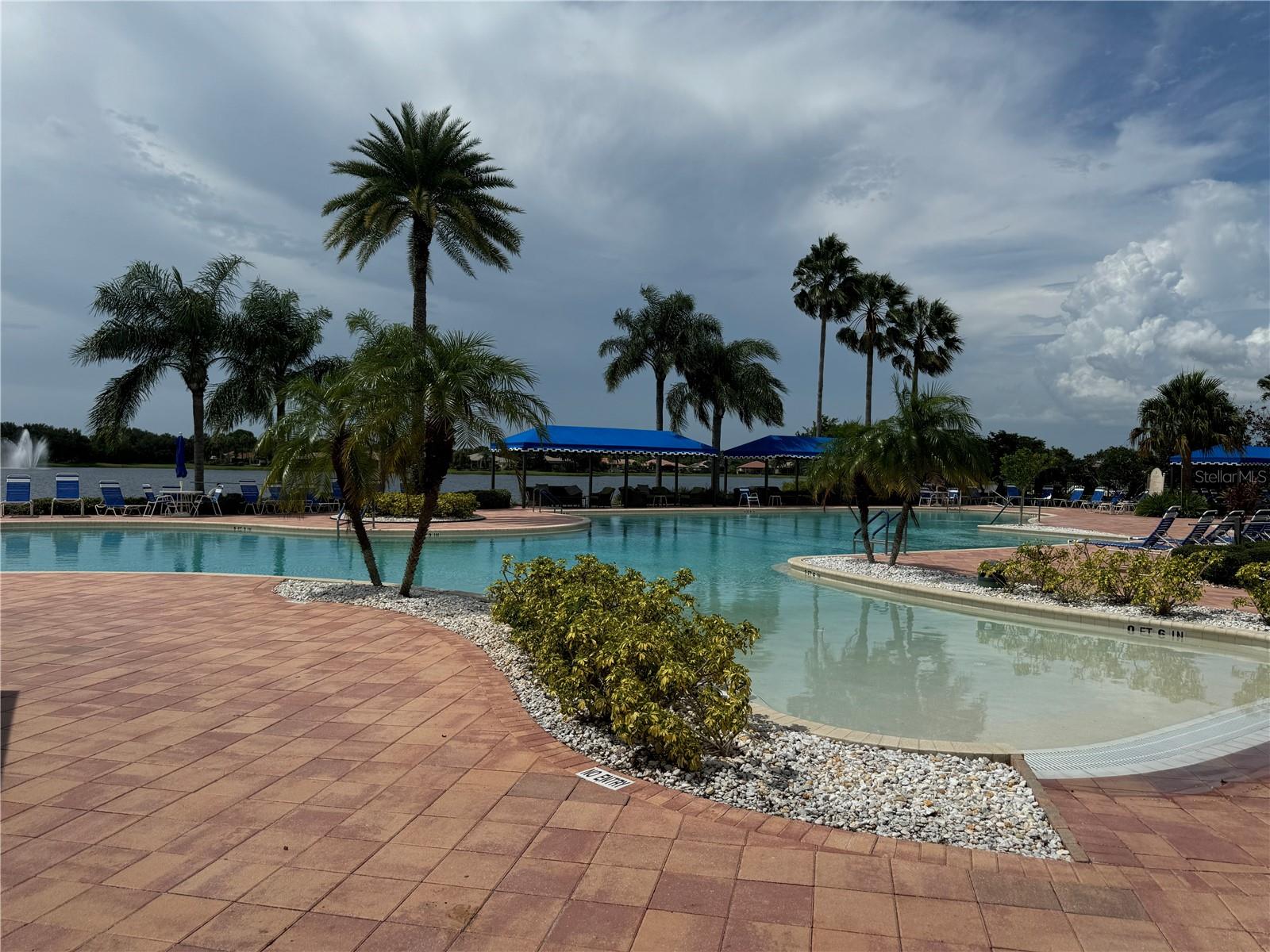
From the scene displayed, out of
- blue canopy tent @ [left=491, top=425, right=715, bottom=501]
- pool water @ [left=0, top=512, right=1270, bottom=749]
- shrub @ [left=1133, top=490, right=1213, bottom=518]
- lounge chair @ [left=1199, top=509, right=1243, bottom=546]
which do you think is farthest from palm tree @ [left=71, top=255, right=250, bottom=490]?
shrub @ [left=1133, top=490, right=1213, bottom=518]

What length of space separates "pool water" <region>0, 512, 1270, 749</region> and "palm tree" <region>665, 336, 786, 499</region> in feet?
48.4

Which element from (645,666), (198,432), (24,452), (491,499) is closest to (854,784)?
(645,666)

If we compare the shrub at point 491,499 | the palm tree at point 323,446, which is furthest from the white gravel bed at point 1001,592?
the shrub at point 491,499

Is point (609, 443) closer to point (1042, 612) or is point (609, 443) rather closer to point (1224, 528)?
point (1224, 528)

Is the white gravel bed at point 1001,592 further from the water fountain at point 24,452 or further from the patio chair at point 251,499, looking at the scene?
the water fountain at point 24,452

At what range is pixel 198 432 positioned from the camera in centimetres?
2386

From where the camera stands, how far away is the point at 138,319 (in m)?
23.1

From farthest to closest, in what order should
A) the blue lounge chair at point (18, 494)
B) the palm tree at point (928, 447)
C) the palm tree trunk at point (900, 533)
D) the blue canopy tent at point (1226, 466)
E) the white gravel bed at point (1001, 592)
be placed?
the blue canopy tent at point (1226, 466), the blue lounge chair at point (18, 494), the palm tree trunk at point (900, 533), the palm tree at point (928, 447), the white gravel bed at point (1001, 592)

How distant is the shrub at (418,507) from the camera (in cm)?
2034

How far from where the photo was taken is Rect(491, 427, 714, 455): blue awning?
79.7 ft

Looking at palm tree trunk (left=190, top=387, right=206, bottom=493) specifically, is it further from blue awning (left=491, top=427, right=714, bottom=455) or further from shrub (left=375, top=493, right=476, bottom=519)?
blue awning (left=491, top=427, right=714, bottom=455)

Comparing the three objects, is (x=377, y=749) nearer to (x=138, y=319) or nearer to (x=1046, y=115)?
(x=1046, y=115)

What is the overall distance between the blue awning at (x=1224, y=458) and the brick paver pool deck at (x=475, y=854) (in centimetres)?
3530

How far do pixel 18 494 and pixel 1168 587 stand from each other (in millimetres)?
24761
